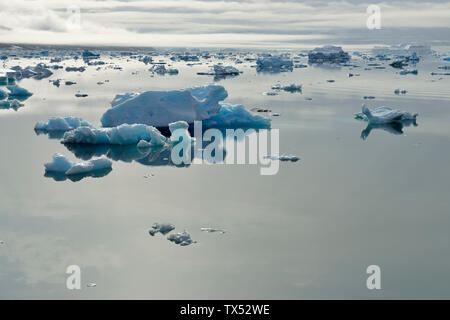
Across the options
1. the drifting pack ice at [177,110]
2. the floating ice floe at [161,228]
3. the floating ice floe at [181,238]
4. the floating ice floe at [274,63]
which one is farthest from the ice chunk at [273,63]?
the floating ice floe at [181,238]

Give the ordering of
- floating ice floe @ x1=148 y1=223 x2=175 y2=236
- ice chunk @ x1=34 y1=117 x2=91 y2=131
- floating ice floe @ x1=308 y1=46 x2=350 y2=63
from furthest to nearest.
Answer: floating ice floe @ x1=308 y1=46 x2=350 y2=63 < ice chunk @ x1=34 y1=117 x2=91 y2=131 < floating ice floe @ x1=148 y1=223 x2=175 y2=236

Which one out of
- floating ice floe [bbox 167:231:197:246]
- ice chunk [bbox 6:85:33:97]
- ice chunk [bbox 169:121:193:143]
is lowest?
floating ice floe [bbox 167:231:197:246]

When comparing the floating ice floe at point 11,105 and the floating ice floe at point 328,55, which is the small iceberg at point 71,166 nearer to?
the floating ice floe at point 11,105

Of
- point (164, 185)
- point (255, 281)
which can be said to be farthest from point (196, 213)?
point (255, 281)

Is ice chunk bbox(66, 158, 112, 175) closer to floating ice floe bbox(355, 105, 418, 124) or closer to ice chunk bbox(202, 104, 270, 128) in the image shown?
ice chunk bbox(202, 104, 270, 128)

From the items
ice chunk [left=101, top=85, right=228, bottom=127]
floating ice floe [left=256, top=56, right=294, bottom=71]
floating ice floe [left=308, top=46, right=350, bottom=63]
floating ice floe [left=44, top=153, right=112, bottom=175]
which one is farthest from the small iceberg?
floating ice floe [left=308, top=46, right=350, bottom=63]

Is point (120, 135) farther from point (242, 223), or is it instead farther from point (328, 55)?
point (328, 55)
